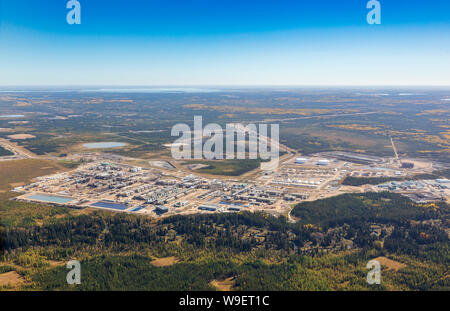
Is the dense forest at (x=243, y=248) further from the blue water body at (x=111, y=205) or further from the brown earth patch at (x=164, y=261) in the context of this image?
the blue water body at (x=111, y=205)

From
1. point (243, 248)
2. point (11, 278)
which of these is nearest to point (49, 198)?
point (11, 278)

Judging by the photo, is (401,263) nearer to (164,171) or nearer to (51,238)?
(51,238)

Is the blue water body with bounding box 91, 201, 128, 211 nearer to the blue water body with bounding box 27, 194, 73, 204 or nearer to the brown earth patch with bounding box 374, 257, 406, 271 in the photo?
the blue water body with bounding box 27, 194, 73, 204

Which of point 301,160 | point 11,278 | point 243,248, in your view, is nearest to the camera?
point 11,278

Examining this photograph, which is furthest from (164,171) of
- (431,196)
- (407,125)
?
(407,125)

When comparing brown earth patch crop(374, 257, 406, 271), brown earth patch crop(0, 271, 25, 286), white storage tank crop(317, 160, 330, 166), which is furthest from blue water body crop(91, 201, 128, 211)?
white storage tank crop(317, 160, 330, 166)

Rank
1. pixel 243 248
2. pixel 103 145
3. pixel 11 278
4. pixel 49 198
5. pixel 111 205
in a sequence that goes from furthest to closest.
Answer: pixel 103 145, pixel 49 198, pixel 111 205, pixel 243 248, pixel 11 278

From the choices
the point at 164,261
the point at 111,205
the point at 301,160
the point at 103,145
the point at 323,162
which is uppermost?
the point at 103,145

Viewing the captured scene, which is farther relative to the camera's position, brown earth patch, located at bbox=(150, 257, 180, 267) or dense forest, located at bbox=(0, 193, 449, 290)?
brown earth patch, located at bbox=(150, 257, 180, 267)

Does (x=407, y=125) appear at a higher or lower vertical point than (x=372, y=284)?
higher

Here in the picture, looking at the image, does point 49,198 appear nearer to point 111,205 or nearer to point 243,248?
point 111,205

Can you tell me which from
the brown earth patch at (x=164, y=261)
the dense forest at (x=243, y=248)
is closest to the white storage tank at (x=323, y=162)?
the dense forest at (x=243, y=248)
